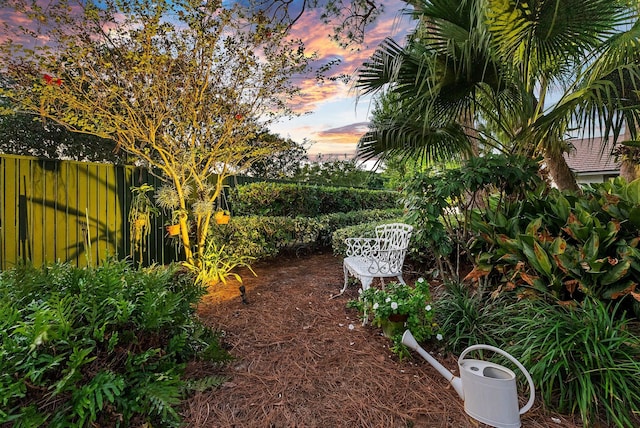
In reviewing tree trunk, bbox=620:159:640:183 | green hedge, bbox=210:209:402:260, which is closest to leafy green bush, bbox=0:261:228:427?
green hedge, bbox=210:209:402:260

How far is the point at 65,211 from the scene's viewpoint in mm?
3734

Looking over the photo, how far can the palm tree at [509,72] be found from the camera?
2.39 meters

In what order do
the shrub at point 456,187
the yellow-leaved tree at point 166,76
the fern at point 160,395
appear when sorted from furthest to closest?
the yellow-leaved tree at point 166,76, the shrub at point 456,187, the fern at point 160,395

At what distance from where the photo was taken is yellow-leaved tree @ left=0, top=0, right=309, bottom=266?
120 inches

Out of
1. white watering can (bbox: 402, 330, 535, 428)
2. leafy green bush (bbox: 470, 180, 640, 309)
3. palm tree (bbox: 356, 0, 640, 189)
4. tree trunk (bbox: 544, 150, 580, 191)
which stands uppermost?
palm tree (bbox: 356, 0, 640, 189)

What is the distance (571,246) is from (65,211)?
520 cm

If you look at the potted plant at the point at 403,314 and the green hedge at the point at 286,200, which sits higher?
the green hedge at the point at 286,200

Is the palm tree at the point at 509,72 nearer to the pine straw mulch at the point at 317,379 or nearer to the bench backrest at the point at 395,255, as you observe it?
the bench backrest at the point at 395,255

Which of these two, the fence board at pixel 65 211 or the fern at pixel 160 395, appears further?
the fence board at pixel 65 211

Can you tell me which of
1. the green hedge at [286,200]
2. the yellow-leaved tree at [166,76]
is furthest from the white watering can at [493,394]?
the green hedge at [286,200]

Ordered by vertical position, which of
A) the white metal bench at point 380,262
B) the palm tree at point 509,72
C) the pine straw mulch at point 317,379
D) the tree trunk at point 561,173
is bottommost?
the pine straw mulch at point 317,379

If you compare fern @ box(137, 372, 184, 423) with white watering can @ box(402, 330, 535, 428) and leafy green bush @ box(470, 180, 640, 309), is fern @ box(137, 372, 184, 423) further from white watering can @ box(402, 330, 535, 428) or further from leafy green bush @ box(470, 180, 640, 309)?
leafy green bush @ box(470, 180, 640, 309)

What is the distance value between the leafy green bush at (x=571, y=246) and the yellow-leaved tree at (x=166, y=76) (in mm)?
3046

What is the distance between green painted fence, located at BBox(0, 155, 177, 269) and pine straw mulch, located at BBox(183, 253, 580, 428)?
208cm
